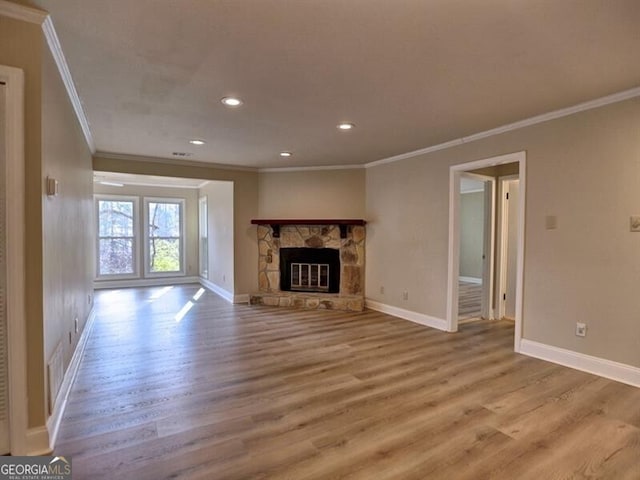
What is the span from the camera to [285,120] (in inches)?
137

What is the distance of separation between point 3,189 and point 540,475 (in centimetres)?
311

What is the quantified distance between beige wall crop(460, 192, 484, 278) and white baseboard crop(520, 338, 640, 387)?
5.34 meters

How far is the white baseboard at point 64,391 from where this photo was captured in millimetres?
2053

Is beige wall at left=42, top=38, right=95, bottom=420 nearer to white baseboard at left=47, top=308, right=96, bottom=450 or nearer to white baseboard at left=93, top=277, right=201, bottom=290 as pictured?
white baseboard at left=47, top=308, right=96, bottom=450

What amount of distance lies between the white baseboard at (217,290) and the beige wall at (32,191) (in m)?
4.19

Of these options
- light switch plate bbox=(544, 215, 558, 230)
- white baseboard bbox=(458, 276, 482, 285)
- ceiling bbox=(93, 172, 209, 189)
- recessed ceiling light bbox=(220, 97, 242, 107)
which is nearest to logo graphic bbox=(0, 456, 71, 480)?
recessed ceiling light bbox=(220, 97, 242, 107)

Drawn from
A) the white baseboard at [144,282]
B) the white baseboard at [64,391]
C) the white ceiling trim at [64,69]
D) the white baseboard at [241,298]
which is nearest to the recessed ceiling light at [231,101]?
the white ceiling trim at [64,69]

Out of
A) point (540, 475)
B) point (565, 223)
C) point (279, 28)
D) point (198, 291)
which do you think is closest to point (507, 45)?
point (279, 28)

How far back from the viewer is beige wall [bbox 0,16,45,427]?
5.99 feet

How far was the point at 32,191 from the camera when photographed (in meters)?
1.86

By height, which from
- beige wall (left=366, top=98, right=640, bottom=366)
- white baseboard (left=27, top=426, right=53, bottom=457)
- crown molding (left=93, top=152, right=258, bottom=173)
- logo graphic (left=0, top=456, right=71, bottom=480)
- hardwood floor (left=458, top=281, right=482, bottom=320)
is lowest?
hardwood floor (left=458, top=281, right=482, bottom=320)

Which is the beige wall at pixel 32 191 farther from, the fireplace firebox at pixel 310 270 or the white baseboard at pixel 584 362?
the fireplace firebox at pixel 310 270

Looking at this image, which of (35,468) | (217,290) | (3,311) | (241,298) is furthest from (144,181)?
(35,468)

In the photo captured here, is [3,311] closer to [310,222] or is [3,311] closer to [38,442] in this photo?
[38,442]
